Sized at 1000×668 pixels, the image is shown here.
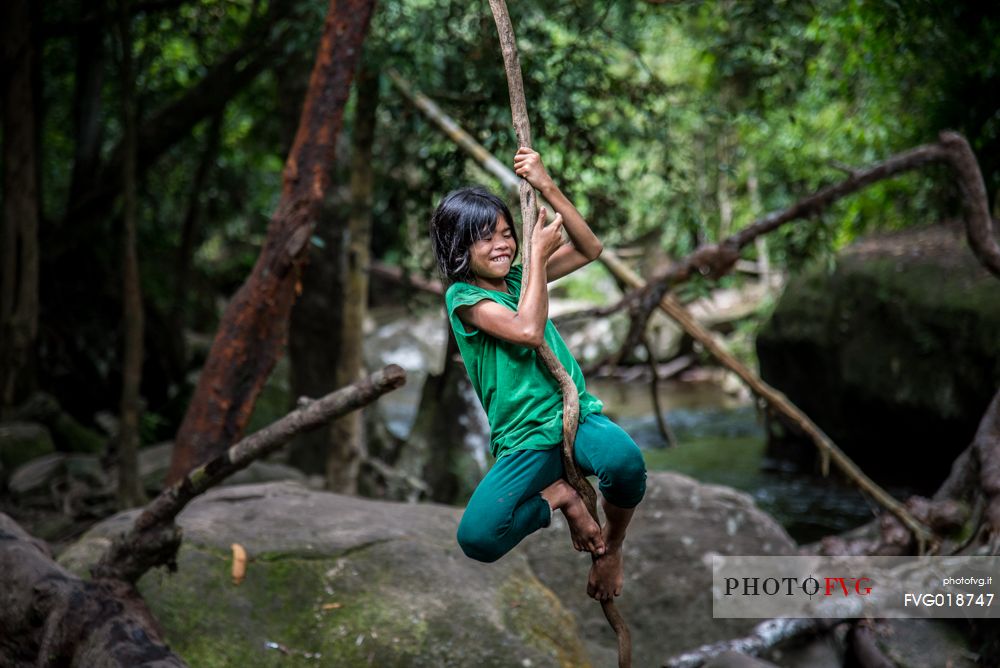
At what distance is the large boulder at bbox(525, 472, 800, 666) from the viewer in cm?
488

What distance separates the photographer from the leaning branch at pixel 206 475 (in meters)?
2.99

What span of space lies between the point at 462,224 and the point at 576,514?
0.83 m

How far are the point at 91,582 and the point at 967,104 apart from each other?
674cm

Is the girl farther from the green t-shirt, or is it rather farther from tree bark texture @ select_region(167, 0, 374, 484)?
tree bark texture @ select_region(167, 0, 374, 484)

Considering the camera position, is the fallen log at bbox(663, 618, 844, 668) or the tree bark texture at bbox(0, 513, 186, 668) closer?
the tree bark texture at bbox(0, 513, 186, 668)

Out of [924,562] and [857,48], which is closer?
[924,562]

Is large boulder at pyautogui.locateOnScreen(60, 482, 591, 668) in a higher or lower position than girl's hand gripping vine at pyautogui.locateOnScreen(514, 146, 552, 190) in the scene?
Answer: lower

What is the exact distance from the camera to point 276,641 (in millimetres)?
3611

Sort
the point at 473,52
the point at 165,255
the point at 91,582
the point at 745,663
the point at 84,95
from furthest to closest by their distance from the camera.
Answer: the point at 165,255
the point at 84,95
the point at 473,52
the point at 745,663
the point at 91,582

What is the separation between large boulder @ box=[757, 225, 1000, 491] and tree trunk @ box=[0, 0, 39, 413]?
19.2ft

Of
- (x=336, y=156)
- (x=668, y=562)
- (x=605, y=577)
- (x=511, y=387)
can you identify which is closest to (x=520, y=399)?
(x=511, y=387)

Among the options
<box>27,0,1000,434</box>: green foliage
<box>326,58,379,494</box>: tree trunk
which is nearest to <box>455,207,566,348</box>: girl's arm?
<box>27,0,1000,434</box>: green foliage

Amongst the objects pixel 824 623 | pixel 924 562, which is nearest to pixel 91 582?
pixel 824 623

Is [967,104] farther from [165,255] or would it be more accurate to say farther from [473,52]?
[165,255]
